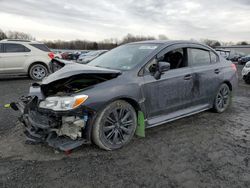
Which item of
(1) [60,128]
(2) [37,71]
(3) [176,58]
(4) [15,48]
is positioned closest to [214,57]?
(3) [176,58]

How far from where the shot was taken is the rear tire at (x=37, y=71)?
31.4 ft

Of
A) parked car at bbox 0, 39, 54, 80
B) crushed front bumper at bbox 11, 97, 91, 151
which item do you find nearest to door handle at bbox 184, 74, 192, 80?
crushed front bumper at bbox 11, 97, 91, 151

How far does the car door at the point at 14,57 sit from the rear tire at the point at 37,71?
1.18 feet

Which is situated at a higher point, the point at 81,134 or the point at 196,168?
the point at 81,134

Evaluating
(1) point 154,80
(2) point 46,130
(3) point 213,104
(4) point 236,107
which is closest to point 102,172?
(2) point 46,130

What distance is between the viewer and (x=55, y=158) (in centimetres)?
293

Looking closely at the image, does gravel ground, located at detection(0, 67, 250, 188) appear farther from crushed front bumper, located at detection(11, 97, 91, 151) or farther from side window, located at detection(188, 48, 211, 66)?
side window, located at detection(188, 48, 211, 66)

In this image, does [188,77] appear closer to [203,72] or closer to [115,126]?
[203,72]

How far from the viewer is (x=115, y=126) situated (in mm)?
3150

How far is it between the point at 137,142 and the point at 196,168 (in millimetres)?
999

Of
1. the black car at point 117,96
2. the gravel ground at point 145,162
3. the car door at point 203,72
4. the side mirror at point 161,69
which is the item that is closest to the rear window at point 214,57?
the car door at point 203,72

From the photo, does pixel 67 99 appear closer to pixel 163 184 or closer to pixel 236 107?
pixel 163 184

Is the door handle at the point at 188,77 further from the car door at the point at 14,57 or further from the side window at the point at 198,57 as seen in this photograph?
the car door at the point at 14,57

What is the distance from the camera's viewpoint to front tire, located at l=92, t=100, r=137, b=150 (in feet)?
9.77
